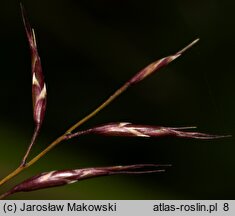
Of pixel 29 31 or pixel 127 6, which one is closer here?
pixel 29 31

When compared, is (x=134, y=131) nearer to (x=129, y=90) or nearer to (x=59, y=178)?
(x=59, y=178)

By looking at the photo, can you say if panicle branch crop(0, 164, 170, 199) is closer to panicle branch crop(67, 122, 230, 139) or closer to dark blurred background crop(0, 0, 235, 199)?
panicle branch crop(67, 122, 230, 139)

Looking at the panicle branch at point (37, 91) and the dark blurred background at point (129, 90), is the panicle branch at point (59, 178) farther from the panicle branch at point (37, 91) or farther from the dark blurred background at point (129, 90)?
the dark blurred background at point (129, 90)

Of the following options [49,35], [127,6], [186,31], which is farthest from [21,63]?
[186,31]

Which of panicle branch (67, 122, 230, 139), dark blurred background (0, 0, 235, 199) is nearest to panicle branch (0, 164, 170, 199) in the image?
panicle branch (67, 122, 230, 139)

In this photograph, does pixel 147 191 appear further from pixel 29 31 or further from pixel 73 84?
pixel 29 31

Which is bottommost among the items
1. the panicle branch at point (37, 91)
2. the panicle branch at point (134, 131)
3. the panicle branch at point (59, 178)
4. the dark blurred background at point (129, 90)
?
the panicle branch at point (59, 178)

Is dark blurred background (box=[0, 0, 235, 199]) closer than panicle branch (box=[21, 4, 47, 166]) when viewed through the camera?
No

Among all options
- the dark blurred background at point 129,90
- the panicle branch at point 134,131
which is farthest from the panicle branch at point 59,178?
the dark blurred background at point 129,90

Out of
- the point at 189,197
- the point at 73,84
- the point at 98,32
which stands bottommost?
the point at 189,197
